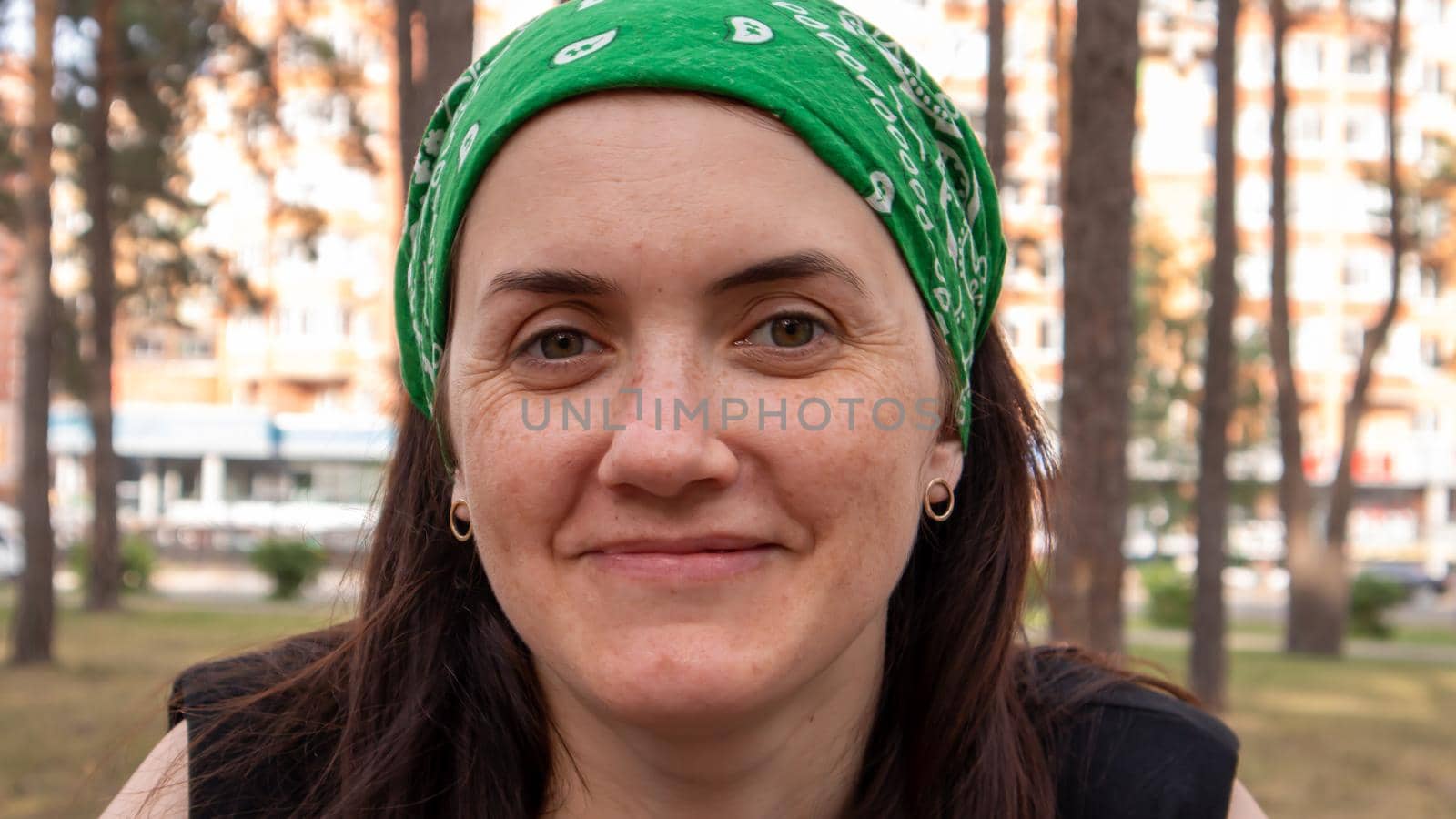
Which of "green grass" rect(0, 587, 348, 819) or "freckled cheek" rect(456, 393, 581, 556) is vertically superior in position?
"freckled cheek" rect(456, 393, 581, 556)

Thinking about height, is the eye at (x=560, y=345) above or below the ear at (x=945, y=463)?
above

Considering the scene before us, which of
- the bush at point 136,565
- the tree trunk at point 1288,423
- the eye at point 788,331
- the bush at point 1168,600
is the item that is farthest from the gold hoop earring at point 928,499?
→ the bush at point 136,565

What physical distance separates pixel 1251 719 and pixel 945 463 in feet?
33.3

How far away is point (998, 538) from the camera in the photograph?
2195mm

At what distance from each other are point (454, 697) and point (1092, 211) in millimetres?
4537

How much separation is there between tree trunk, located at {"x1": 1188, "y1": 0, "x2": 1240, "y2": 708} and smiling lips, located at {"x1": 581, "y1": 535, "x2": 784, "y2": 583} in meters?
11.3

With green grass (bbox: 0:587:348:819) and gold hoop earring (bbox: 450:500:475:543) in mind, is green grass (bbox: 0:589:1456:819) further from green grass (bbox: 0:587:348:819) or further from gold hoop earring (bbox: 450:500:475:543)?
gold hoop earring (bbox: 450:500:475:543)

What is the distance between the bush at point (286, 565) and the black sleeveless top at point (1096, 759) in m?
21.9

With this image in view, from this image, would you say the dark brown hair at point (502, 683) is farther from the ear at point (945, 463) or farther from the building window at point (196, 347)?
the building window at point (196, 347)

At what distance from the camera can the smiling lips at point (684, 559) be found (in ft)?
5.24

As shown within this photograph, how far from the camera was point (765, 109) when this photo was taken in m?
1.67

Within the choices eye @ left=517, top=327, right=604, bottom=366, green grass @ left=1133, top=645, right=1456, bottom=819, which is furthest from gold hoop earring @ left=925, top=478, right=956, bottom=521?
green grass @ left=1133, top=645, right=1456, bottom=819

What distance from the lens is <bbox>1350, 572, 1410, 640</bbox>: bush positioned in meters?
21.4

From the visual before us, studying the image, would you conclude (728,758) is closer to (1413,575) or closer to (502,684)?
(502,684)
